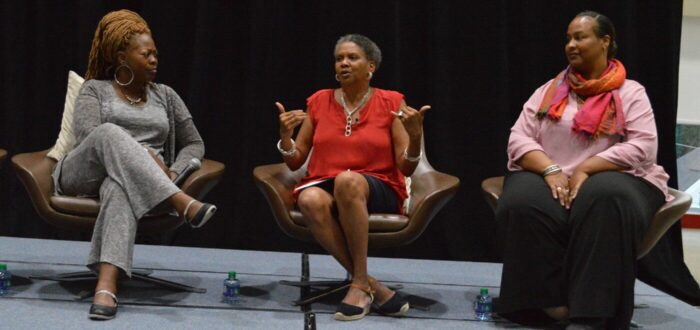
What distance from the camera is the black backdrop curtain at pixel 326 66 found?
4.71 meters

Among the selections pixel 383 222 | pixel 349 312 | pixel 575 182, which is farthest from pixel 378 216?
pixel 575 182

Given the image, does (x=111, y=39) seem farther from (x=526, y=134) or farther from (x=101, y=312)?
(x=526, y=134)

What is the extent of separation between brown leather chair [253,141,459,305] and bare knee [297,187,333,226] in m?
0.11

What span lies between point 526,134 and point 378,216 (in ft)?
2.38

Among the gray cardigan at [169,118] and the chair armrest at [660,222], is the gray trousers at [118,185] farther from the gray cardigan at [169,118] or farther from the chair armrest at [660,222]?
the chair armrest at [660,222]

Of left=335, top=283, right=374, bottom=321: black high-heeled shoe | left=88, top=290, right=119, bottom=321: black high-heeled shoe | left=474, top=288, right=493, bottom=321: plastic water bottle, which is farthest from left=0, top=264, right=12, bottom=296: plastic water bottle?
left=474, top=288, right=493, bottom=321: plastic water bottle

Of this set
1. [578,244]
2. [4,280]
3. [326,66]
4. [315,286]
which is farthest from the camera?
[326,66]

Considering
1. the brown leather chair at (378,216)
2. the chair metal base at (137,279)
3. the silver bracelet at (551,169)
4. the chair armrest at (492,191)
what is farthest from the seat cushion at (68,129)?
the silver bracelet at (551,169)

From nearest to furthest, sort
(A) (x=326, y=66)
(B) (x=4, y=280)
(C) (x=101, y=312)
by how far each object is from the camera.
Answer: (C) (x=101, y=312)
(B) (x=4, y=280)
(A) (x=326, y=66)

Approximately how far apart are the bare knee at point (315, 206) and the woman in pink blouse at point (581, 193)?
0.67 m

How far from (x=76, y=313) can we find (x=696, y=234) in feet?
16.2

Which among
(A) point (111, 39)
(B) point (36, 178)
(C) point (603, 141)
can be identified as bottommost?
(B) point (36, 178)

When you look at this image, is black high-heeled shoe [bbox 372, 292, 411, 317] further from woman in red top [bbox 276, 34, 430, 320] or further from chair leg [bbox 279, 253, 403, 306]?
chair leg [bbox 279, 253, 403, 306]

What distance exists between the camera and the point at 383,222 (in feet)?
11.3
